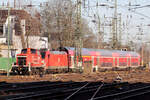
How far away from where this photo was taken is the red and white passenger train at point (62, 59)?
2855cm

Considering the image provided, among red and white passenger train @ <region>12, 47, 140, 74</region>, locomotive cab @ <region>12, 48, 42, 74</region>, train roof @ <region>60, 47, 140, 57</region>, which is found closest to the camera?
locomotive cab @ <region>12, 48, 42, 74</region>

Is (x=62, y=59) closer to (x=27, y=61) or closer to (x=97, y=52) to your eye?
(x=27, y=61)

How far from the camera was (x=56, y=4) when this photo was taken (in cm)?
5603

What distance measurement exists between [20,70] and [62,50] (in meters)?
7.02

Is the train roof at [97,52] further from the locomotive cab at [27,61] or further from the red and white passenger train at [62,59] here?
the locomotive cab at [27,61]

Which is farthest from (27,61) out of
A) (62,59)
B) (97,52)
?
(97,52)

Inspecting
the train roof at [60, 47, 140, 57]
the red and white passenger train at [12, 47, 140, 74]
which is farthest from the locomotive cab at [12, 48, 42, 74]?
the train roof at [60, 47, 140, 57]

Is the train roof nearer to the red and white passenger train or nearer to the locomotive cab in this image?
the red and white passenger train

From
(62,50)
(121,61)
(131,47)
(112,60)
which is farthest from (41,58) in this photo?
(131,47)

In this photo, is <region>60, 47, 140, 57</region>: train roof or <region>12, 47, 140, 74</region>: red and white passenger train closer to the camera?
<region>12, 47, 140, 74</region>: red and white passenger train

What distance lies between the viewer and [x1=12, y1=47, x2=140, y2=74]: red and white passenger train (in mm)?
28547

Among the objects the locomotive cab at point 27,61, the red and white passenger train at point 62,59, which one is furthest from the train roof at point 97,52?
the locomotive cab at point 27,61

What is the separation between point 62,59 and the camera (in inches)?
1245

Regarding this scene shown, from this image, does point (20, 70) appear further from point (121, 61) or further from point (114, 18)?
point (114, 18)
